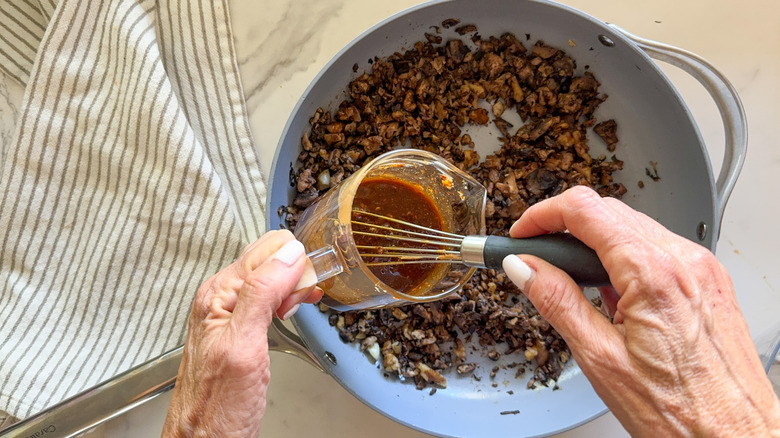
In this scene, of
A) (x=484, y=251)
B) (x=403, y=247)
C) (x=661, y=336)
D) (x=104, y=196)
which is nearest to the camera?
(x=661, y=336)

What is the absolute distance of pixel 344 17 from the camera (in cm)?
110

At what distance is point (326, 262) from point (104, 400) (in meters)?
0.45

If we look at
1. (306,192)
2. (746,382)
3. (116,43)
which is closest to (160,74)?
(116,43)

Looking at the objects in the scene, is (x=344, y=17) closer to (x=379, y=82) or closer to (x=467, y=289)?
(x=379, y=82)

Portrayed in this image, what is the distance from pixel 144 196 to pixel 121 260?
0.40ft

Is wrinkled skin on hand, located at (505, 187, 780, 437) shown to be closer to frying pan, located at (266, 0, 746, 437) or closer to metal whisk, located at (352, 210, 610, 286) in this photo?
metal whisk, located at (352, 210, 610, 286)

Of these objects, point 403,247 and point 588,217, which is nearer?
point 588,217

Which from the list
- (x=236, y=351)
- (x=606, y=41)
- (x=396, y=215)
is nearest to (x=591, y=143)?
(x=606, y=41)

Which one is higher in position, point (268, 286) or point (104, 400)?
point (268, 286)

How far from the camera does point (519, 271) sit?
687mm

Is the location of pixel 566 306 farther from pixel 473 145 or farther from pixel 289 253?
pixel 473 145

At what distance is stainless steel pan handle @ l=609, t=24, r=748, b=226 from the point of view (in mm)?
910

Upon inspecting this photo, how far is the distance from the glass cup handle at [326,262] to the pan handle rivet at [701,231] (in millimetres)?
609

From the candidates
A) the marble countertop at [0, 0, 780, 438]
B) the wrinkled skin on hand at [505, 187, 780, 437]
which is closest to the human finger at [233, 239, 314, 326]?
the wrinkled skin on hand at [505, 187, 780, 437]
